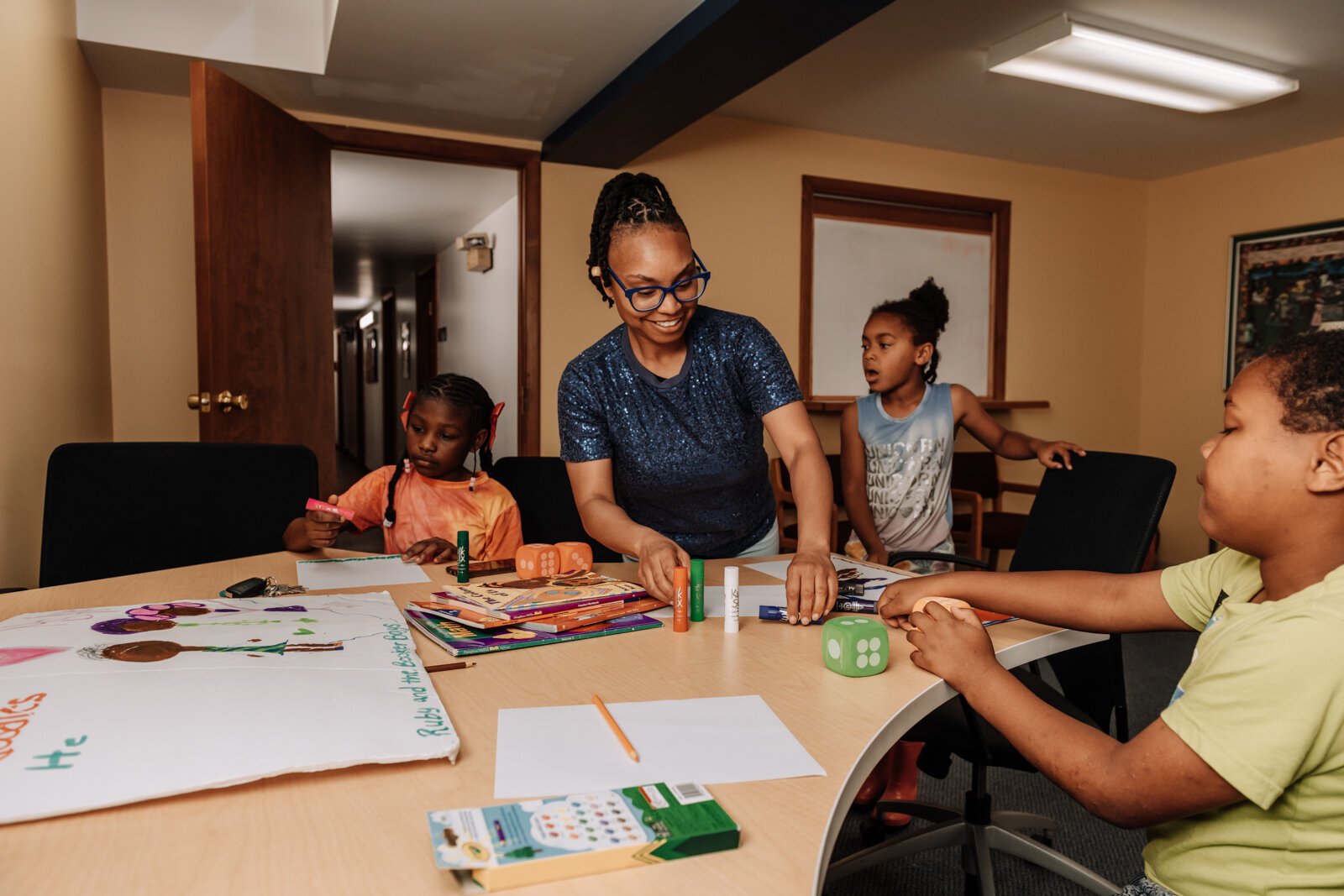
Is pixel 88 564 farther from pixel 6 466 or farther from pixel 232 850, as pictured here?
pixel 232 850

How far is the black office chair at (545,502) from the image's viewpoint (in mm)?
2355

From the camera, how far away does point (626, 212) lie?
162cm

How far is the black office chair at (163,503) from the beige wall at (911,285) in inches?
86.1

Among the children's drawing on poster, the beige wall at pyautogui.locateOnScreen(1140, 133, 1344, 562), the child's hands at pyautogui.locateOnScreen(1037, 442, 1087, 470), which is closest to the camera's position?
the children's drawing on poster

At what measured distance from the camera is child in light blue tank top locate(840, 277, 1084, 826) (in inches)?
103

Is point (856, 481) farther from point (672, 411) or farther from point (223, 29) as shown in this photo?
point (223, 29)

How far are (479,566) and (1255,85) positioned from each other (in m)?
4.09

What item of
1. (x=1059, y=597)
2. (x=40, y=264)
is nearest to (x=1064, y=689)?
(x=1059, y=597)

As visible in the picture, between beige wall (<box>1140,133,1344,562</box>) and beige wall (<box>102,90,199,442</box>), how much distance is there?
5.60 meters

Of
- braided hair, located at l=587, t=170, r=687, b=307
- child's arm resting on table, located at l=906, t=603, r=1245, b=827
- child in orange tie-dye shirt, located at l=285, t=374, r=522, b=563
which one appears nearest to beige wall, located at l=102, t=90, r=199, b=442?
child in orange tie-dye shirt, located at l=285, t=374, r=522, b=563

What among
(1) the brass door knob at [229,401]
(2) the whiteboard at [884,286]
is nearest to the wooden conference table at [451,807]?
(1) the brass door knob at [229,401]

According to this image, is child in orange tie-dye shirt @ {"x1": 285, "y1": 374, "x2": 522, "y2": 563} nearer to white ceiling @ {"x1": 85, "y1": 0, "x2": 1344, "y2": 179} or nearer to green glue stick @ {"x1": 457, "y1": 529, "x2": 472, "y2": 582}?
green glue stick @ {"x1": 457, "y1": 529, "x2": 472, "y2": 582}

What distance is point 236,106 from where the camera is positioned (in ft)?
9.76

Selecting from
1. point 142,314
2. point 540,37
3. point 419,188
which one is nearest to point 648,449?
point 540,37
